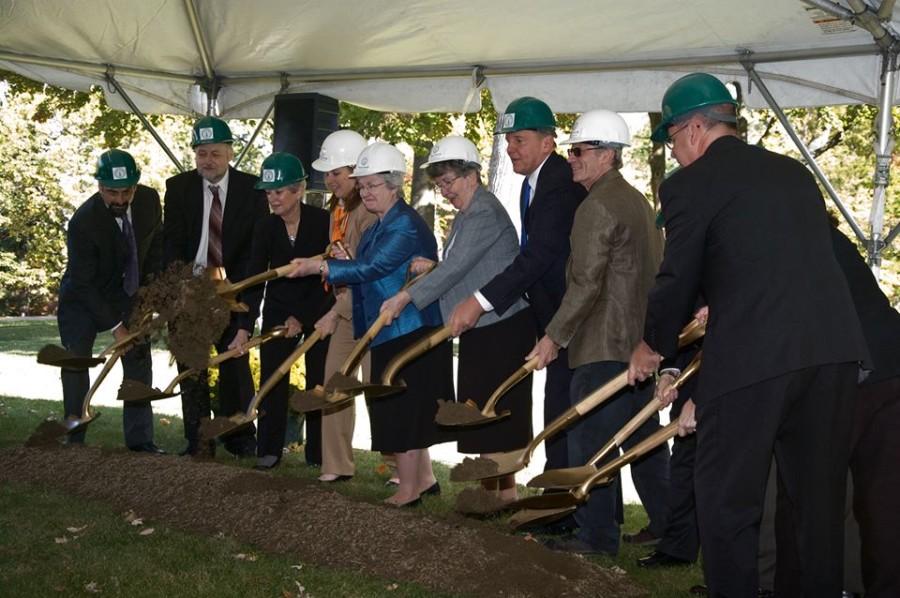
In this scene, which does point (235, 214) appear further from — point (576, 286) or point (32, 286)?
point (32, 286)

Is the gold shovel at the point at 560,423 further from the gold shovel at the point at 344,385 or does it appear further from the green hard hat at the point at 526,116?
the green hard hat at the point at 526,116

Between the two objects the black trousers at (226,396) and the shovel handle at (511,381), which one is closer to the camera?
the shovel handle at (511,381)

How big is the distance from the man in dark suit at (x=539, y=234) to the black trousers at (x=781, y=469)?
6.78 ft

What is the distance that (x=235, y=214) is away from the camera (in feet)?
27.1

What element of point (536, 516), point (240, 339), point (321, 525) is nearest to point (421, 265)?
point (321, 525)

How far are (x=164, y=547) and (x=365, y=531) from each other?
3.11 feet

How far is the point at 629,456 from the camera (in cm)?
476

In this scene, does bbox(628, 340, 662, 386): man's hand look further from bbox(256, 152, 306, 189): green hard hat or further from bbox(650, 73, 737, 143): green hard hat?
bbox(256, 152, 306, 189): green hard hat

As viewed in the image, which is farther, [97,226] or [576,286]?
[97,226]

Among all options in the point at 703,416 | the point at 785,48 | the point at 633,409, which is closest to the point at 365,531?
the point at 633,409

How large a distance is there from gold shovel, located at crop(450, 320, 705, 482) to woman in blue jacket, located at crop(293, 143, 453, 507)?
980 mm

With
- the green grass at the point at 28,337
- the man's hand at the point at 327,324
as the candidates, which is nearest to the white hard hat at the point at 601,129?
the man's hand at the point at 327,324

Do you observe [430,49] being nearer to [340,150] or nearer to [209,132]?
[209,132]

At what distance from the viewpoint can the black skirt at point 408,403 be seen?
6.52 meters
